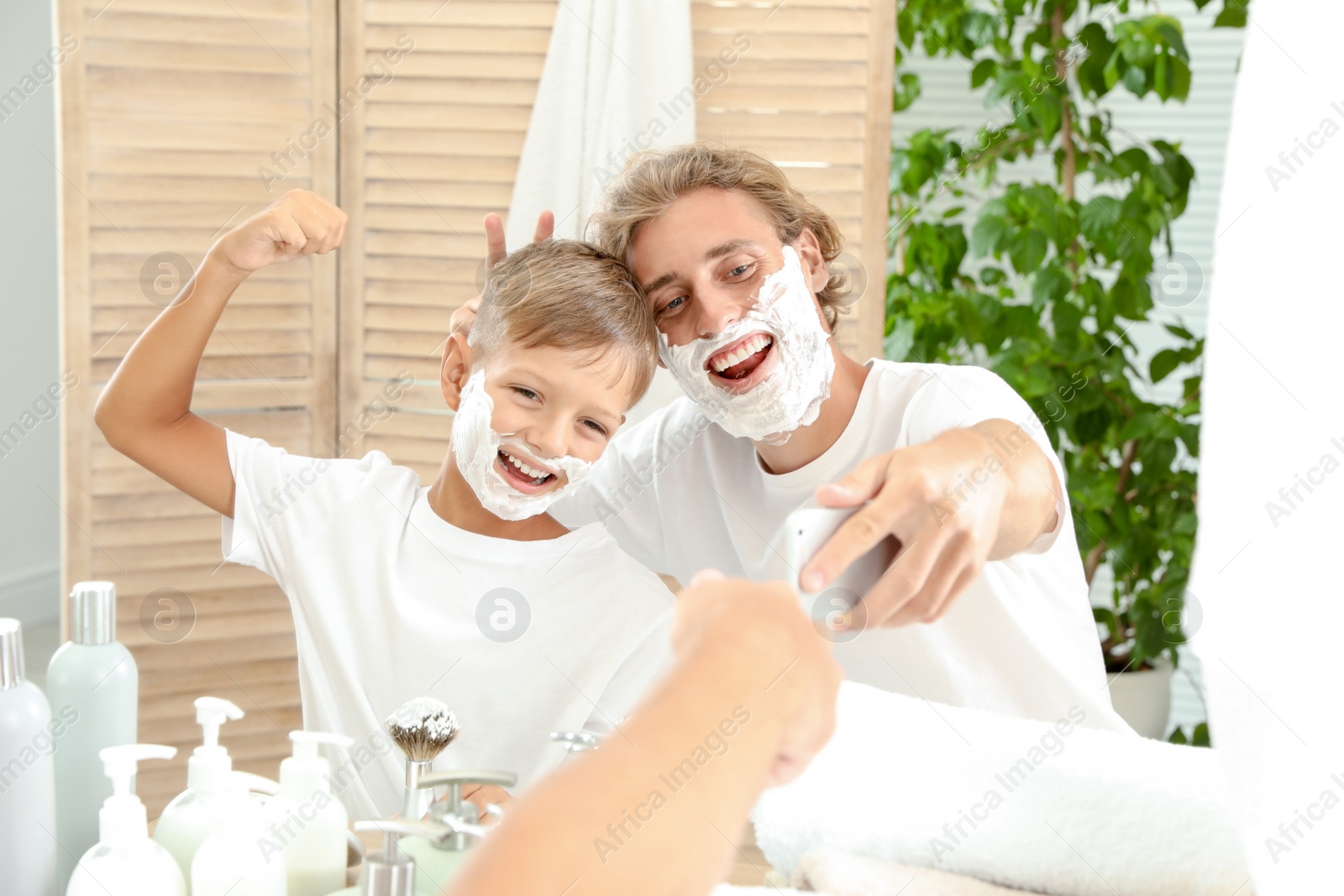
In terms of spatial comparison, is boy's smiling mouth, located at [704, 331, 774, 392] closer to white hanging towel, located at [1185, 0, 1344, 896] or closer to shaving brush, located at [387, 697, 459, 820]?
shaving brush, located at [387, 697, 459, 820]

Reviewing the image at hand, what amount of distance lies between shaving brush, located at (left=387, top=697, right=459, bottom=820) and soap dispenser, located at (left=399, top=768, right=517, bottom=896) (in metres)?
0.02

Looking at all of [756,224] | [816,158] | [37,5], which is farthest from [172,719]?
[37,5]

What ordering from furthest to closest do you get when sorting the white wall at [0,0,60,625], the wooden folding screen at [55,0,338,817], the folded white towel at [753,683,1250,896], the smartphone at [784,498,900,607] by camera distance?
the white wall at [0,0,60,625] < the wooden folding screen at [55,0,338,817] < the folded white towel at [753,683,1250,896] < the smartphone at [784,498,900,607]

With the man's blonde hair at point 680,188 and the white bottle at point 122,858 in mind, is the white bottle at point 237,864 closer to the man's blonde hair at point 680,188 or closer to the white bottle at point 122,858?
the white bottle at point 122,858

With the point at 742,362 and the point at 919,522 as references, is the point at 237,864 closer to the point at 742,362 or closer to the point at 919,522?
the point at 919,522

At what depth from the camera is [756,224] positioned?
1020mm

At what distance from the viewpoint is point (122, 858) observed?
1.89 feet

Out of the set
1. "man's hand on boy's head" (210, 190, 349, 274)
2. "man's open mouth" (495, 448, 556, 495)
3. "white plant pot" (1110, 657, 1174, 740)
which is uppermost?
"man's hand on boy's head" (210, 190, 349, 274)

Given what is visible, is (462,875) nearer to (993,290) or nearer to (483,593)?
(483,593)

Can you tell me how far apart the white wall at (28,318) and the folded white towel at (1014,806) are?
2.30 m

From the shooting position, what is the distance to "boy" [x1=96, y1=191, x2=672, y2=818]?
89 centimetres

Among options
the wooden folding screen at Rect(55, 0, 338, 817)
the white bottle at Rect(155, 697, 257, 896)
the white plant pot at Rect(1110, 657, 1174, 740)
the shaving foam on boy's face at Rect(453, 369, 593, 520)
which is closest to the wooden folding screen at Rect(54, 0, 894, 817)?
the wooden folding screen at Rect(55, 0, 338, 817)

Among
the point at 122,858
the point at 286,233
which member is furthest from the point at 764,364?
the point at 122,858

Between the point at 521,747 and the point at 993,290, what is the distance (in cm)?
188
